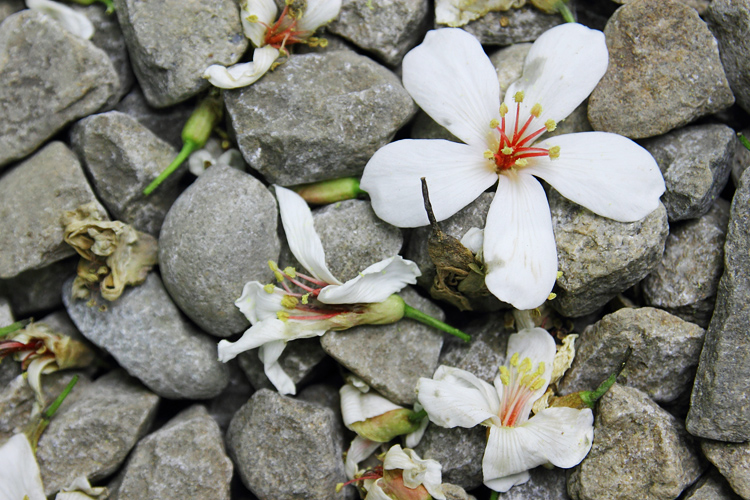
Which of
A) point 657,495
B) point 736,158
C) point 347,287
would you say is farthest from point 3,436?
point 736,158

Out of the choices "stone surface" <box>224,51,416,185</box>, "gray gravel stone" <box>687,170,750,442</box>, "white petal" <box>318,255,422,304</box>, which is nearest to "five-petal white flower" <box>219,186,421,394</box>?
"white petal" <box>318,255,422,304</box>

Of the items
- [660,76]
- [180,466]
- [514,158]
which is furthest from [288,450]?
[660,76]

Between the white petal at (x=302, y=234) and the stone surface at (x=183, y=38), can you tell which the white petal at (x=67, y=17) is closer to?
the stone surface at (x=183, y=38)

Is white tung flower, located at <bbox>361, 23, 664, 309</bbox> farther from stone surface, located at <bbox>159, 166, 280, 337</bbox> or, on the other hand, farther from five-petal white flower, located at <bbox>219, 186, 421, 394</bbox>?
stone surface, located at <bbox>159, 166, 280, 337</bbox>

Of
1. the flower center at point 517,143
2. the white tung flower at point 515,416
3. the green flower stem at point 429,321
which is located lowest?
the white tung flower at point 515,416

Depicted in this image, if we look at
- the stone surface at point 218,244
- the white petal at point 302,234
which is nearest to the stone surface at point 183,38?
the stone surface at point 218,244

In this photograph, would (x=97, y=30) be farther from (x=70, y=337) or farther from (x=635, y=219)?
(x=635, y=219)
